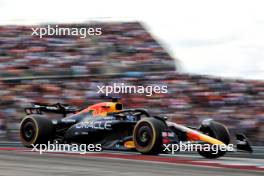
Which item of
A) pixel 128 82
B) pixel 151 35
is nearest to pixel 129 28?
pixel 151 35

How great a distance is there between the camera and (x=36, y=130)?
12.9 metres

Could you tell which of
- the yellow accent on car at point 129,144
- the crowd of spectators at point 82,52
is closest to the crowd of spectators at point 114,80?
the crowd of spectators at point 82,52

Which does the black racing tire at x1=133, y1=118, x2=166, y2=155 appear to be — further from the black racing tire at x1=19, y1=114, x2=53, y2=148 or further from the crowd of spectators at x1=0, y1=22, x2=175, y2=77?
the crowd of spectators at x1=0, y1=22, x2=175, y2=77

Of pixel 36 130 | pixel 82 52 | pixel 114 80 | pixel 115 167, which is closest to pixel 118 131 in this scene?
pixel 36 130

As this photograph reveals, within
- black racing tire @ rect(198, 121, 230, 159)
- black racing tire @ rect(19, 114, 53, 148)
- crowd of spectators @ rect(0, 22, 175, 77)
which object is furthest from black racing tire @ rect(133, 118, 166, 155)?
crowd of spectators @ rect(0, 22, 175, 77)

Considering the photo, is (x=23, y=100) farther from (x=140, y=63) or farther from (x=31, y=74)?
(x=140, y=63)

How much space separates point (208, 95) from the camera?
19.3 meters

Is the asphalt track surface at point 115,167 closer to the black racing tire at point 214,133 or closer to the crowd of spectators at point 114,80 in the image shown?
the black racing tire at point 214,133

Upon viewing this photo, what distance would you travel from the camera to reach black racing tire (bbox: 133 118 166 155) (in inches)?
440

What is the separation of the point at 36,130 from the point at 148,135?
2.81 metres

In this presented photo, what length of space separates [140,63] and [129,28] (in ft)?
17.8

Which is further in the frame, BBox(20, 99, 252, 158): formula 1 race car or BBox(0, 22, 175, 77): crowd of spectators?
BBox(0, 22, 175, 77): crowd of spectators

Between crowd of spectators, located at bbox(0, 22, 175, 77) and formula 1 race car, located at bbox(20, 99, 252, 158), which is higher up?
crowd of spectators, located at bbox(0, 22, 175, 77)

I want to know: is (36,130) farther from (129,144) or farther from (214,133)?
(214,133)
